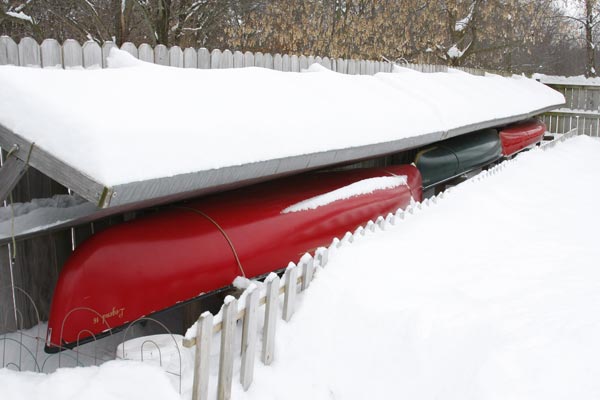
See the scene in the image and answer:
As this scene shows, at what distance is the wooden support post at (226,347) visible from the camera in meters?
2.91

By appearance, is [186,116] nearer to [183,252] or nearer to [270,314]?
[183,252]

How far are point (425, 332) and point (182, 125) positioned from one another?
6.72ft

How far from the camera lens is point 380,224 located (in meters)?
5.35

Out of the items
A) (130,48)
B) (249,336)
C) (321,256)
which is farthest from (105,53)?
(249,336)

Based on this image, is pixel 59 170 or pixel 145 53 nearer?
pixel 59 170

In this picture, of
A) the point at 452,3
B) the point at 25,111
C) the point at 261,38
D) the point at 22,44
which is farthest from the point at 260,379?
the point at 452,3

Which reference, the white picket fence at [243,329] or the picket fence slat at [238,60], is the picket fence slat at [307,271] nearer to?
the white picket fence at [243,329]

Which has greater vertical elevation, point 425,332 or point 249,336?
point 249,336

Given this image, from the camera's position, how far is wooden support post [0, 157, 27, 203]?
10.1 ft

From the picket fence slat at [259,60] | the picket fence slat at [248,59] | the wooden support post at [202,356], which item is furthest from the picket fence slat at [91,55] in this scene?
the wooden support post at [202,356]

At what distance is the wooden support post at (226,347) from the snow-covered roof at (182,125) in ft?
2.67

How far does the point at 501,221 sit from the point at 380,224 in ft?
6.37

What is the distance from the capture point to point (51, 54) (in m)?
4.12

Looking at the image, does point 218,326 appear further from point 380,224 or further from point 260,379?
point 380,224
